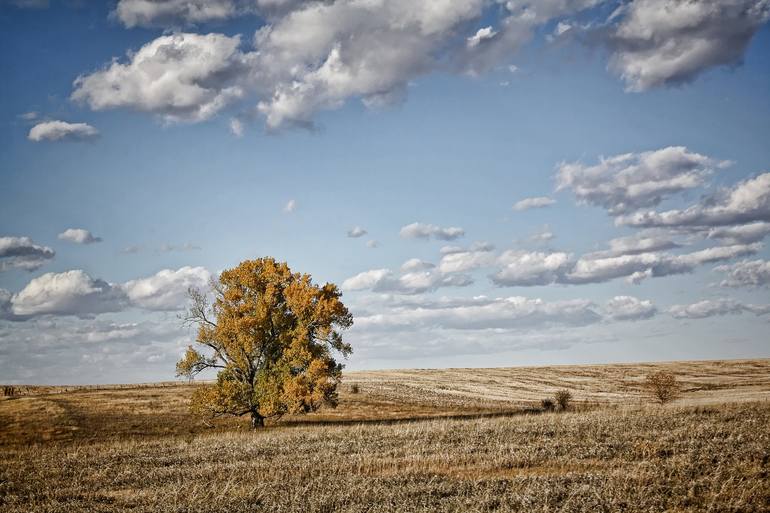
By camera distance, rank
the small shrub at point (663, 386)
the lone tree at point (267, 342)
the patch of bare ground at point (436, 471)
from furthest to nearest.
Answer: the small shrub at point (663, 386)
the lone tree at point (267, 342)
the patch of bare ground at point (436, 471)

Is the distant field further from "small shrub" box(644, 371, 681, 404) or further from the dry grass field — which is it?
the dry grass field

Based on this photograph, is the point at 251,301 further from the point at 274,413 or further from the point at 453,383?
the point at 453,383

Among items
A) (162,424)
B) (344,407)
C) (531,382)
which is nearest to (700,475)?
(162,424)

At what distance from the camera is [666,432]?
2381cm

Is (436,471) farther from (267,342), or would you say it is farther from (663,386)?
(663,386)

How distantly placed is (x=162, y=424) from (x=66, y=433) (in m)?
7.37

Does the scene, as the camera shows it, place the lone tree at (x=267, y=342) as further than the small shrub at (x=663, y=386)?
No

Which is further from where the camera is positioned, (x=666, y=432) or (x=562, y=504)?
(x=666, y=432)

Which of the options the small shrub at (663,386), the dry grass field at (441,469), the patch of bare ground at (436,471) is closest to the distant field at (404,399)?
the small shrub at (663,386)

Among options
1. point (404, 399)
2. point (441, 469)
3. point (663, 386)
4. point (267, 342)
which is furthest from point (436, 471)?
point (404, 399)

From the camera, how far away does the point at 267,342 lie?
44.3 meters

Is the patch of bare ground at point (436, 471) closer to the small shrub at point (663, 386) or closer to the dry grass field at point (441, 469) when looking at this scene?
the dry grass field at point (441, 469)

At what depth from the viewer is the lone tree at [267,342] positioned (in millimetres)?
42156

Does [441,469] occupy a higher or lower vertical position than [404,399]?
higher
